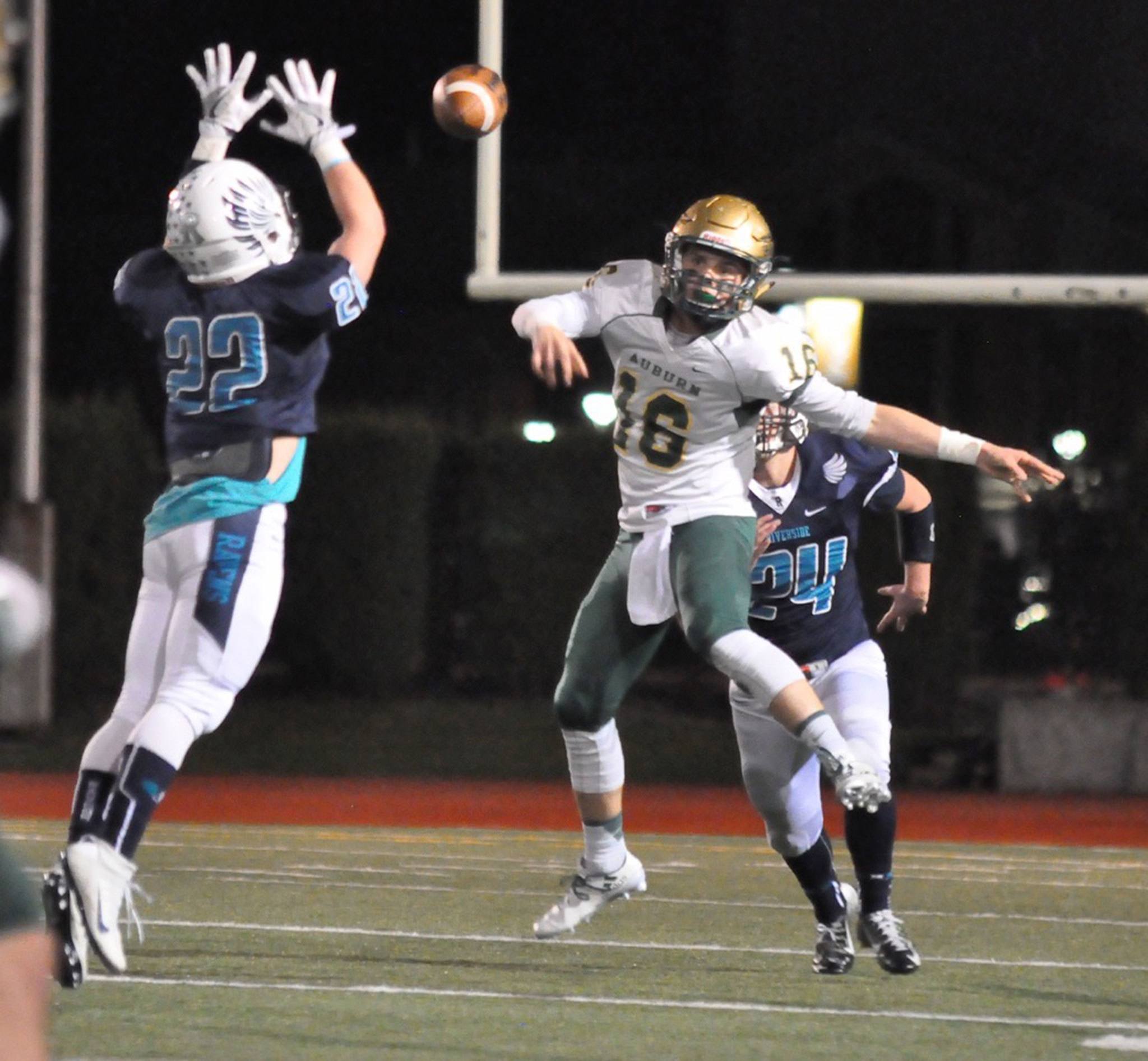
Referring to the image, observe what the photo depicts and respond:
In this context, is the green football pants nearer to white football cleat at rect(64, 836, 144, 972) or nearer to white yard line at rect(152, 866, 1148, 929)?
white football cleat at rect(64, 836, 144, 972)

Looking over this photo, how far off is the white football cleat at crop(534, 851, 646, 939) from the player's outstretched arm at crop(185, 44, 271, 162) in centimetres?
199

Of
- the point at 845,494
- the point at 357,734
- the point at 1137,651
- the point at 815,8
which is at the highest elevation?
the point at 815,8

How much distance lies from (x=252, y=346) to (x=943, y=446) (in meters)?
1.70

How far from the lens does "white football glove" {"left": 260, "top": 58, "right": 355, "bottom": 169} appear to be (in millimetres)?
5344

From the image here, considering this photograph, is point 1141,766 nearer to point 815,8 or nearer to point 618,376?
point 618,376

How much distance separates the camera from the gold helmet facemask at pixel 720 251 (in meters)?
5.59

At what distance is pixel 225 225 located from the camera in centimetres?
506

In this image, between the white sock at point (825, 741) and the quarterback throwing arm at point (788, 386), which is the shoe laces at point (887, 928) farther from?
the quarterback throwing arm at point (788, 386)

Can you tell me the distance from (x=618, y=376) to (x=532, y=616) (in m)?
9.67

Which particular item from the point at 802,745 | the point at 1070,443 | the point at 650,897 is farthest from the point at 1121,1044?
Result: the point at 1070,443

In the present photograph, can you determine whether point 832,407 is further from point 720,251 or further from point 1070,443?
point 1070,443

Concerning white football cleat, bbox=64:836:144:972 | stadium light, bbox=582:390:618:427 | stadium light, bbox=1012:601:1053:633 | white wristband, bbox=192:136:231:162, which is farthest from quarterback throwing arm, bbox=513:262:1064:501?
stadium light, bbox=582:390:618:427

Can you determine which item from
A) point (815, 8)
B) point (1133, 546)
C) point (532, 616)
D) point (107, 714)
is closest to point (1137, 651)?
point (1133, 546)

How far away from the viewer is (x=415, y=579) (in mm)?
16062
